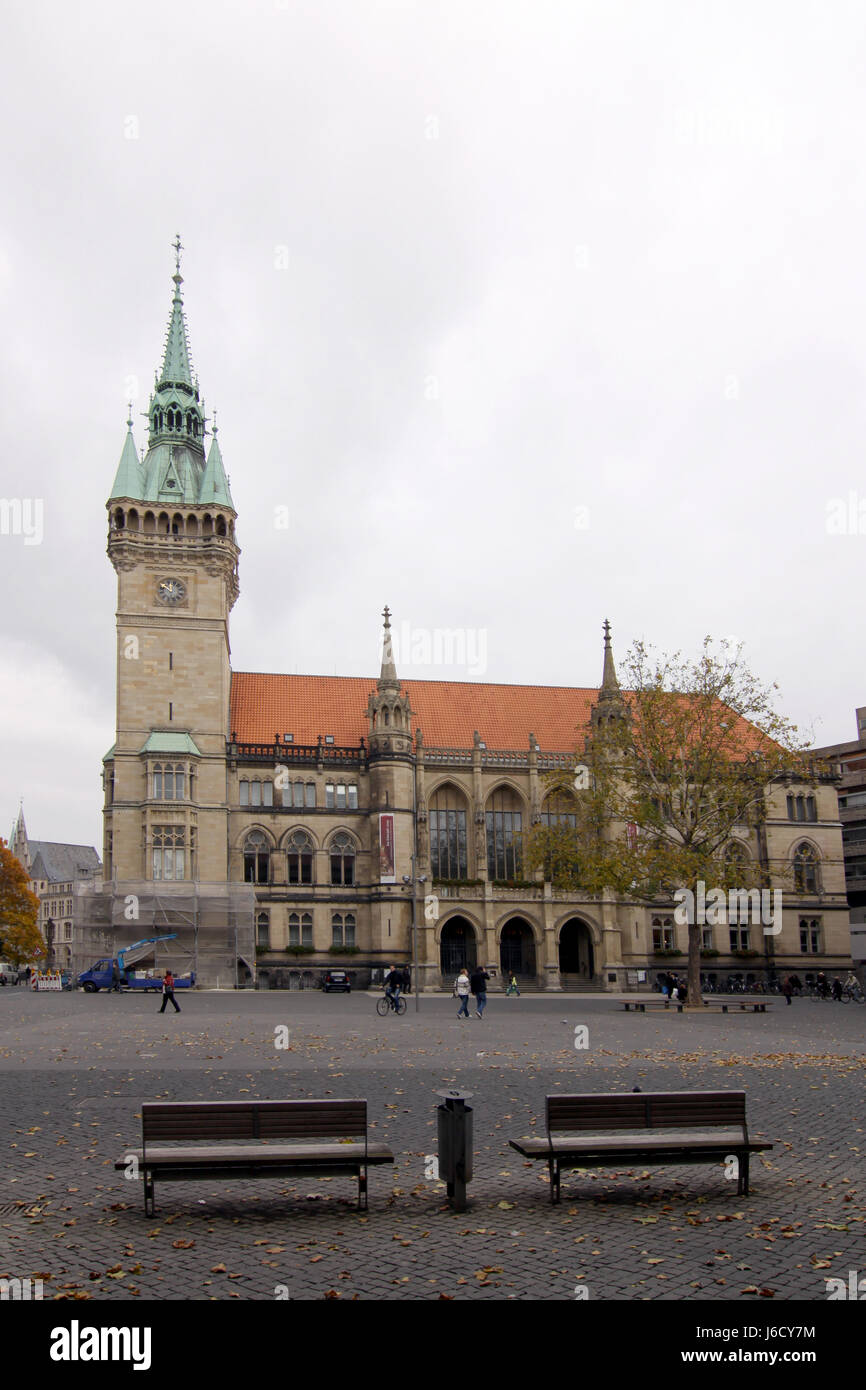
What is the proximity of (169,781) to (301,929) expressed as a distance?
11.5 metres

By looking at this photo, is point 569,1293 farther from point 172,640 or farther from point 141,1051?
point 172,640

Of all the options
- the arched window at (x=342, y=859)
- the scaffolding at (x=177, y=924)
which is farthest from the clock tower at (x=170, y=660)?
the arched window at (x=342, y=859)

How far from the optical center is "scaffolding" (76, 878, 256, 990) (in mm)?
58656

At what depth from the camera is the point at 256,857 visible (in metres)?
64.8

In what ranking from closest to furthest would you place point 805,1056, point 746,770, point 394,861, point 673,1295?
point 673,1295, point 805,1056, point 746,770, point 394,861

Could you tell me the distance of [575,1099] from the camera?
10508 millimetres

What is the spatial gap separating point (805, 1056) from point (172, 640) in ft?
159

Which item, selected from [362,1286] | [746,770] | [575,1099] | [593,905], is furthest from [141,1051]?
[593,905]

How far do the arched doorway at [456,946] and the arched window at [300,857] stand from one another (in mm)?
8741

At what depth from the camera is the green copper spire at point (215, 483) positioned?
2625 inches

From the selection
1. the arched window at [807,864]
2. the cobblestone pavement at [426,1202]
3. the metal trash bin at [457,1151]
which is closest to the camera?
the cobblestone pavement at [426,1202]

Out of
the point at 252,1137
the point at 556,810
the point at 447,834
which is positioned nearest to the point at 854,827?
the point at 556,810

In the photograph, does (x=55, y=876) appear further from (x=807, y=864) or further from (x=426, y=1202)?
(x=426, y=1202)

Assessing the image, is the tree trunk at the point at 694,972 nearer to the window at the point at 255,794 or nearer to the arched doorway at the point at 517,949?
the arched doorway at the point at 517,949
